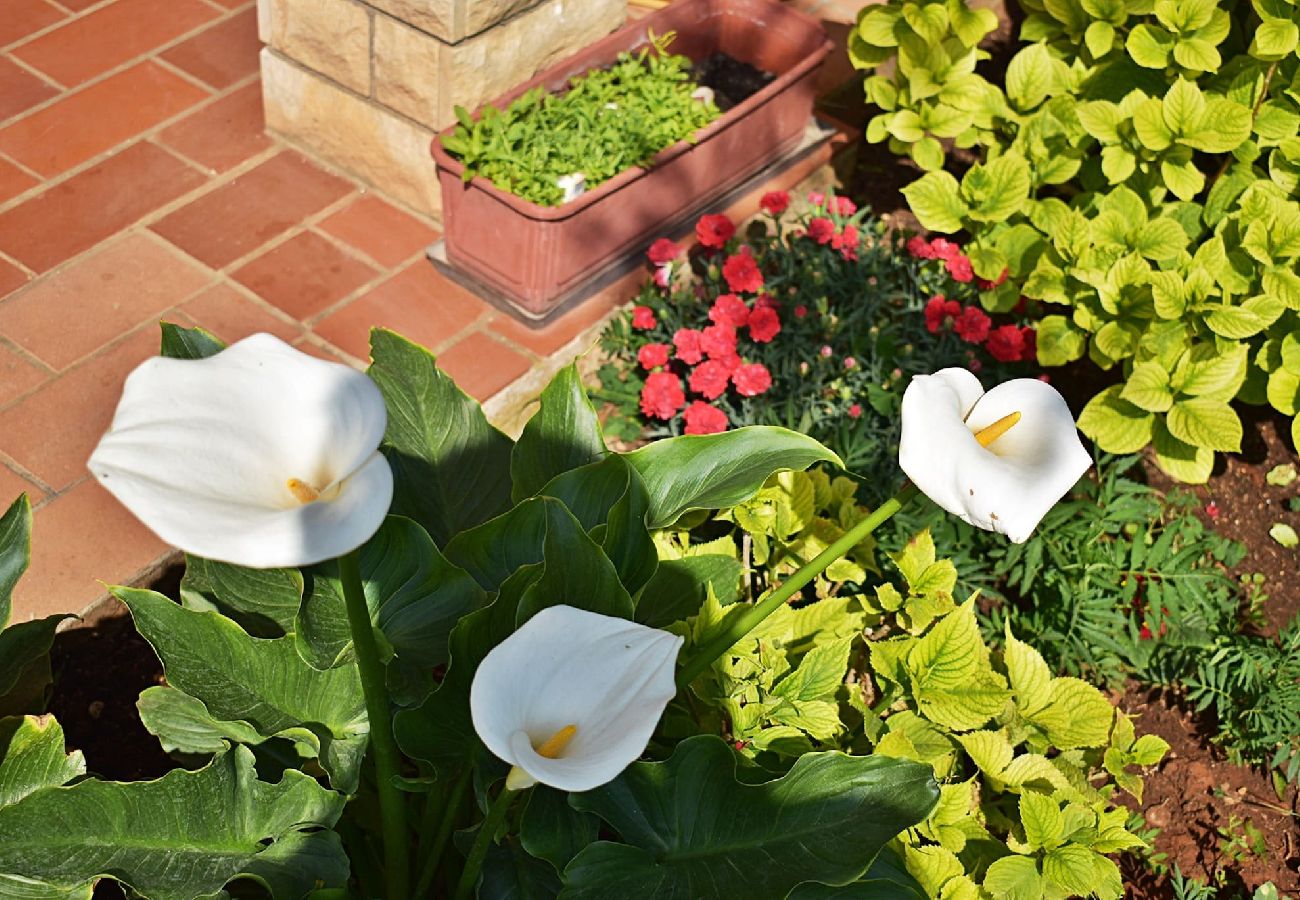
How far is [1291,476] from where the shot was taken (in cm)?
281

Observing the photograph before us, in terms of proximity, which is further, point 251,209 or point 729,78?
point 729,78

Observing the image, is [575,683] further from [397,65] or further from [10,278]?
[10,278]

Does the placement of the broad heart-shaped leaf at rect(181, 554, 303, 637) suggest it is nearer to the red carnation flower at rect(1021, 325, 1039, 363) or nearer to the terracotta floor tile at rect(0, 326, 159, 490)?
the terracotta floor tile at rect(0, 326, 159, 490)

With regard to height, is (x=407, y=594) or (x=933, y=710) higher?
(x=407, y=594)

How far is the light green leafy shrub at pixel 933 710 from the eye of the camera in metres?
1.73

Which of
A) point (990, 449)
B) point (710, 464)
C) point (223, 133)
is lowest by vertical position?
point (223, 133)

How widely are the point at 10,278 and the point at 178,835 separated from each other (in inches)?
69.1

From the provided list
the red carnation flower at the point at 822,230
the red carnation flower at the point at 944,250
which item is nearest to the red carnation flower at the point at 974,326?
the red carnation flower at the point at 944,250

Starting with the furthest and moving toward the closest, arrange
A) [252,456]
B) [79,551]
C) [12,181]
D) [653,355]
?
[12,181] < [653,355] < [79,551] < [252,456]

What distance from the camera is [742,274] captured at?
2629 millimetres

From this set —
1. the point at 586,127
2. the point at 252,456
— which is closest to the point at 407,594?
the point at 252,456

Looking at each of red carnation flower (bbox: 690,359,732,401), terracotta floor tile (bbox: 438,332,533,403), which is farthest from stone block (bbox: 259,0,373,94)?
red carnation flower (bbox: 690,359,732,401)

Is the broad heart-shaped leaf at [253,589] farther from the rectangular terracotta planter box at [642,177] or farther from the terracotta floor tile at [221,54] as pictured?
the terracotta floor tile at [221,54]

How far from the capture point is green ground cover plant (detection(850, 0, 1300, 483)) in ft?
7.62
